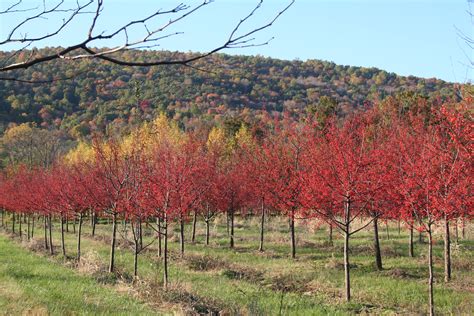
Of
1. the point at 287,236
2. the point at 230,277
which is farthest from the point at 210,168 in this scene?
the point at 230,277

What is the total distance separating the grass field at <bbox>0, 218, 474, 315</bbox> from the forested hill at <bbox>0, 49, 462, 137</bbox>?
55.1m

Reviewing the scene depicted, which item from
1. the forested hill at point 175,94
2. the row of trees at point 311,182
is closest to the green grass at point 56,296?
the row of trees at point 311,182

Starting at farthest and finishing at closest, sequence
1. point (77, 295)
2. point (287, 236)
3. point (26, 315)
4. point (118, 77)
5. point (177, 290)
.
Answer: point (118, 77) < point (287, 236) < point (177, 290) < point (77, 295) < point (26, 315)

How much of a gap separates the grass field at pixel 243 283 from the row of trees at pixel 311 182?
1.06 m

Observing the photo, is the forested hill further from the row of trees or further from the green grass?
the green grass

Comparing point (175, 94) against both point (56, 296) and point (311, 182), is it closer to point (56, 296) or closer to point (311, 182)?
point (311, 182)

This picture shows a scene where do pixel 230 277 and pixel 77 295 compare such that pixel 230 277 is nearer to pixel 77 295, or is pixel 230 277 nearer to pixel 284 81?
pixel 77 295

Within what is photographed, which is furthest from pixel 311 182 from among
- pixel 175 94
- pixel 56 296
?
pixel 175 94

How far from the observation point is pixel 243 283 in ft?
48.2

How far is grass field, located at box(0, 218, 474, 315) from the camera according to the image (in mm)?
10156

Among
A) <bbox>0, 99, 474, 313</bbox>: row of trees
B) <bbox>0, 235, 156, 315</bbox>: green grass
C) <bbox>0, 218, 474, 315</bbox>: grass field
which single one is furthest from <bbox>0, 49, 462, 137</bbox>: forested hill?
<bbox>0, 235, 156, 315</bbox>: green grass

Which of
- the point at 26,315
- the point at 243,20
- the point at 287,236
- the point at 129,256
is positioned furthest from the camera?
the point at 287,236

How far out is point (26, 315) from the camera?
25.0 ft

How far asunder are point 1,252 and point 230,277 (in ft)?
45.2
